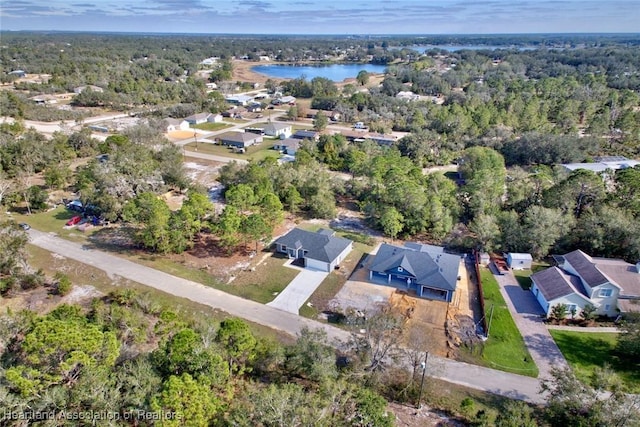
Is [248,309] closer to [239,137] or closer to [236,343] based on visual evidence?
[236,343]

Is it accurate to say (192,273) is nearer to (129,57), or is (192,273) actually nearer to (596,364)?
(596,364)

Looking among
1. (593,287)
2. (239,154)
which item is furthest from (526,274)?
(239,154)

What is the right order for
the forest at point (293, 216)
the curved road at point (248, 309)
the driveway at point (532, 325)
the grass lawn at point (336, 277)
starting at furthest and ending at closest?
the grass lawn at point (336, 277)
the driveway at point (532, 325)
the curved road at point (248, 309)
the forest at point (293, 216)

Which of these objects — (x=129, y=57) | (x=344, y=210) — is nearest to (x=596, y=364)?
(x=344, y=210)

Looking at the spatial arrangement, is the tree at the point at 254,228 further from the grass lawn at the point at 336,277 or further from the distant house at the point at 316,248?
the grass lawn at the point at 336,277

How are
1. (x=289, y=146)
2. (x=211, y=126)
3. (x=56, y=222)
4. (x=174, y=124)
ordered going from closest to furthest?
(x=56, y=222), (x=289, y=146), (x=174, y=124), (x=211, y=126)

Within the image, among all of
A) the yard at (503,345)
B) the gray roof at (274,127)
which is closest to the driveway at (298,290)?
the yard at (503,345)
